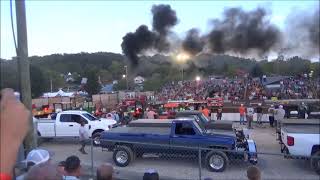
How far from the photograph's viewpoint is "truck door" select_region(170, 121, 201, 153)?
13.5 meters

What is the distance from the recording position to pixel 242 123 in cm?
2469

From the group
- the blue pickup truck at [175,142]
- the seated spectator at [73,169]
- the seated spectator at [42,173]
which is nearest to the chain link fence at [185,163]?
the blue pickup truck at [175,142]

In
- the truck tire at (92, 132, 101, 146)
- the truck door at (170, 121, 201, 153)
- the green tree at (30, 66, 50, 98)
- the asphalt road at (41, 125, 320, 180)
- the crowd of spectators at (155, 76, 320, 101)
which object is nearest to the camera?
the asphalt road at (41, 125, 320, 180)

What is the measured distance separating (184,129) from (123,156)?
1967 millimetres

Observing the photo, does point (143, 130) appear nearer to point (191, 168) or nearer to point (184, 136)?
point (184, 136)

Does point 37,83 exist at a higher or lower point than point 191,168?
higher

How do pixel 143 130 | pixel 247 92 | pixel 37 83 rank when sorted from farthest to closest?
pixel 37 83 → pixel 247 92 → pixel 143 130

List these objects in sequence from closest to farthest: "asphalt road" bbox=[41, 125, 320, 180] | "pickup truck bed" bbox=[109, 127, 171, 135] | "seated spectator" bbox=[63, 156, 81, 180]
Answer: "seated spectator" bbox=[63, 156, 81, 180] → "asphalt road" bbox=[41, 125, 320, 180] → "pickup truck bed" bbox=[109, 127, 171, 135]

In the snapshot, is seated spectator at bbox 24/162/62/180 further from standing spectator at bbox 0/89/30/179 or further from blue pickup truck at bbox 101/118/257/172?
blue pickup truck at bbox 101/118/257/172

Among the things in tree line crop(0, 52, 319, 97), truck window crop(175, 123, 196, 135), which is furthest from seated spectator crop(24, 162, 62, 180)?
tree line crop(0, 52, 319, 97)

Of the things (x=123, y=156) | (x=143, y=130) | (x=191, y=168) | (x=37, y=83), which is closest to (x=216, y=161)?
(x=191, y=168)

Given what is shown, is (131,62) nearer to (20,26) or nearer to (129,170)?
(129,170)

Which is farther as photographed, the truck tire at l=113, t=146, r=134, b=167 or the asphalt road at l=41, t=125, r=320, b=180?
the truck tire at l=113, t=146, r=134, b=167

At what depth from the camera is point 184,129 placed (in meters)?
13.7
